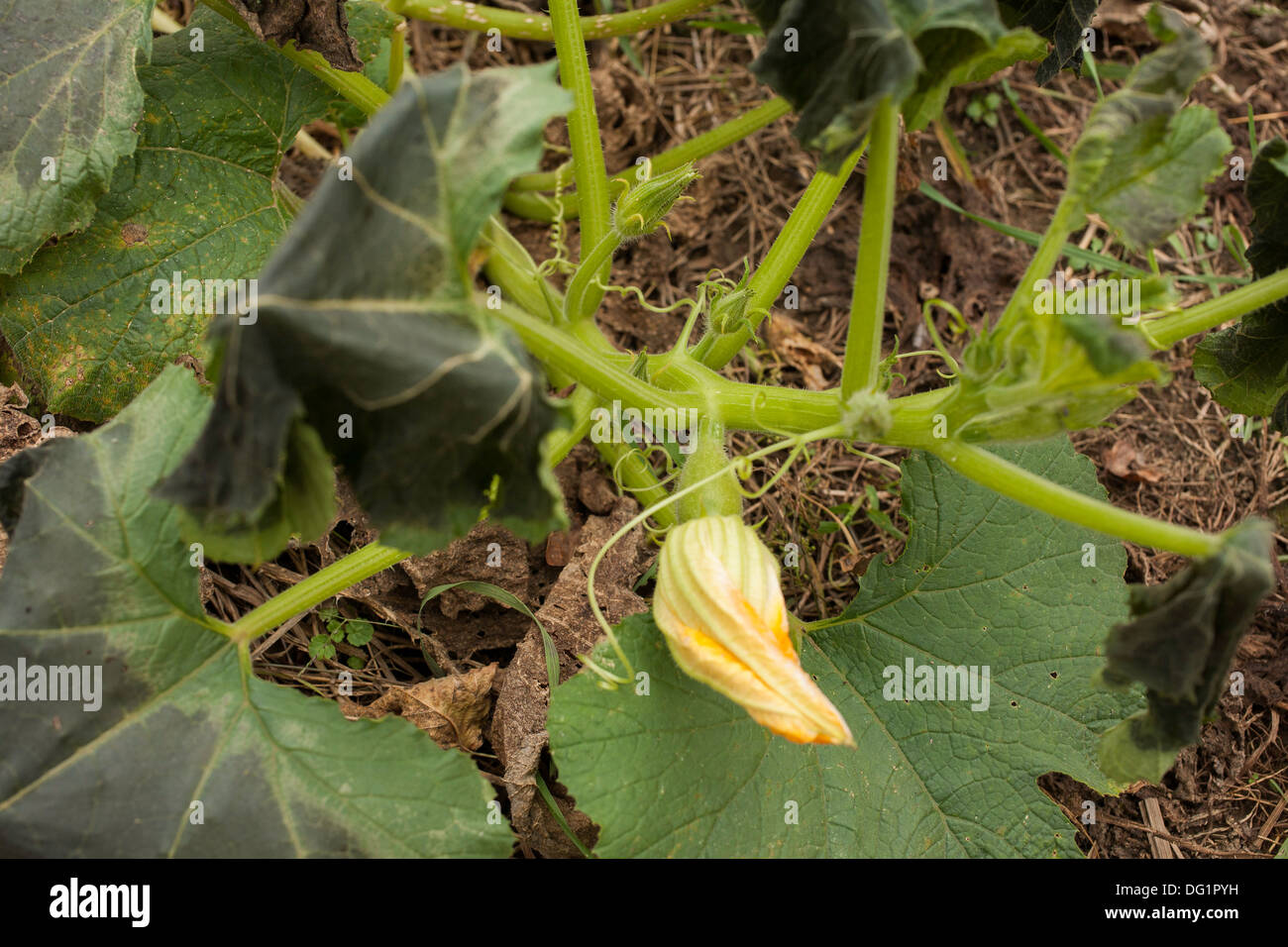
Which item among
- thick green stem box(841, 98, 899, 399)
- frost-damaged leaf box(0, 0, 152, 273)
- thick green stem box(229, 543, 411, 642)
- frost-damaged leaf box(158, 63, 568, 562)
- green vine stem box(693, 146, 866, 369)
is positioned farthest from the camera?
green vine stem box(693, 146, 866, 369)

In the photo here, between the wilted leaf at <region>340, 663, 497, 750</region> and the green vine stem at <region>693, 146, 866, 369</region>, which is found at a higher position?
the green vine stem at <region>693, 146, 866, 369</region>

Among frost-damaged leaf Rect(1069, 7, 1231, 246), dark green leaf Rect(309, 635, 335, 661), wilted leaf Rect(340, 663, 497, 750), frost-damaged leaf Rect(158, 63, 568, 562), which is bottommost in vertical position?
wilted leaf Rect(340, 663, 497, 750)

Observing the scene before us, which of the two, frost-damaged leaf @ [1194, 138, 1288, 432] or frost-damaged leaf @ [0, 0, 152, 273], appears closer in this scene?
frost-damaged leaf @ [1194, 138, 1288, 432]

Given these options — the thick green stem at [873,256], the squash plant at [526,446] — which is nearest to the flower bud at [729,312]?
the squash plant at [526,446]

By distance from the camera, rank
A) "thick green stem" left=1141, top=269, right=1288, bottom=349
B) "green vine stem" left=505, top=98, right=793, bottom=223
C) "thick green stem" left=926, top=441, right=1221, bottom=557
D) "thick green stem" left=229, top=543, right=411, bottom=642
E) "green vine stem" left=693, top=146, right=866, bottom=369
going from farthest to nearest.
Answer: "green vine stem" left=505, top=98, right=793, bottom=223
"green vine stem" left=693, top=146, right=866, bottom=369
"thick green stem" left=229, top=543, right=411, bottom=642
"thick green stem" left=1141, top=269, right=1288, bottom=349
"thick green stem" left=926, top=441, right=1221, bottom=557

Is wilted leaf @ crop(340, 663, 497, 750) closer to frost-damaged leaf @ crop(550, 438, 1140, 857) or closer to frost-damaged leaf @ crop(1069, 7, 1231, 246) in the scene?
frost-damaged leaf @ crop(550, 438, 1140, 857)

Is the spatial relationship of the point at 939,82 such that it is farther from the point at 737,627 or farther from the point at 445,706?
the point at 445,706

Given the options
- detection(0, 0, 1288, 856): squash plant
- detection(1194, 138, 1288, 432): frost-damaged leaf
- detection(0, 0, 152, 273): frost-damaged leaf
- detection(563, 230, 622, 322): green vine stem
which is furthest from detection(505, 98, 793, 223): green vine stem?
detection(1194, 138, 1288, 432): frost-damaged leaf
